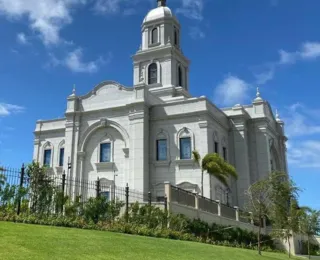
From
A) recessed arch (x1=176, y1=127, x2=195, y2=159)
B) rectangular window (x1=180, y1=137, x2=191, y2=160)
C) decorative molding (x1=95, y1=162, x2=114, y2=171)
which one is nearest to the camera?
recessed arch (x1=176, y1=127, x2=195, y2=159)

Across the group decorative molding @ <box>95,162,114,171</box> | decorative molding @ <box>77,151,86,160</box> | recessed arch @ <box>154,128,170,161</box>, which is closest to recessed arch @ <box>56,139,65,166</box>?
decorative molding @ <box>77,151,86,160</box>

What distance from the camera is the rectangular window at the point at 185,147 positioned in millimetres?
30344

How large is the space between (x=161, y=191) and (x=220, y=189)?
449cm

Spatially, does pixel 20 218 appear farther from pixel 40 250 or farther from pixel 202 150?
pixel 202 150

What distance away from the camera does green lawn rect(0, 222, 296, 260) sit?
30.5ft

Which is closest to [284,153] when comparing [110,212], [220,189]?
[220,189]

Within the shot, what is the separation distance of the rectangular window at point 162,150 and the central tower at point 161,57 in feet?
20.8

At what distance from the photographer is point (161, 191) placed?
30344mm

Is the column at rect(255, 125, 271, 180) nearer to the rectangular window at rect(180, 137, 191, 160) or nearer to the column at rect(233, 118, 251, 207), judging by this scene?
the column at rect(233, 118, 251, 207)

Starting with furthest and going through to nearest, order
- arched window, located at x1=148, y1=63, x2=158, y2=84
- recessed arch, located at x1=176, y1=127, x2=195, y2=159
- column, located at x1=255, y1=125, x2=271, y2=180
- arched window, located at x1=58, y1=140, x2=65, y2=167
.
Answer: arched window, located at x1=148, y1=63, x2=158, y2=84
arched window, located at x1=58, y1=140, x2=65, y2=167
column, located at x1=255, y1=125, x2=271, y2=180
recessed arch, located at x1=176, y1=127, x2=195, y2=159

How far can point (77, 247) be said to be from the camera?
1058 cm

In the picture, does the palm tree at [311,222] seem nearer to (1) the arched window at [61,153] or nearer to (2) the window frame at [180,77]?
(2) the window frame at [180,77]

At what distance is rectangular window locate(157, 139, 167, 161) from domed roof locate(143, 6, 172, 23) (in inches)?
548

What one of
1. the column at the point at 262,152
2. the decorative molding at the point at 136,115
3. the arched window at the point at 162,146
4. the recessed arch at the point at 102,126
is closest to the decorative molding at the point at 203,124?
the arched window at the point at 162,146
